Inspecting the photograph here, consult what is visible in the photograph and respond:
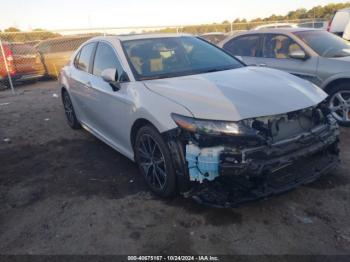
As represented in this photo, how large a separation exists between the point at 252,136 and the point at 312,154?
0.72 metres

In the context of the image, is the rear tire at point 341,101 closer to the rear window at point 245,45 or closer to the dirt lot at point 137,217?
the dirt lot at point 137,217

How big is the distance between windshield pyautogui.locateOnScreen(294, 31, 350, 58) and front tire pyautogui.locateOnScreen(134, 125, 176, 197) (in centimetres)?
380

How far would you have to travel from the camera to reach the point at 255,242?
2877 mm

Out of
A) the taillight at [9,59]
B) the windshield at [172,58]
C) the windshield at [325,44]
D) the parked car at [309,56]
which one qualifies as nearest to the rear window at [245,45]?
the parked car at [309,56]

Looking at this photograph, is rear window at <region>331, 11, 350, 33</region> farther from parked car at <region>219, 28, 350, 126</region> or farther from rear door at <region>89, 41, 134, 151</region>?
rear door at <region>89, 41, 134, 151</region>

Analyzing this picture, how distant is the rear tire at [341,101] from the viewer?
544 centimetres

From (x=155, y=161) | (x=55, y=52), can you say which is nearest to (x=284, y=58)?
(x=155, y=161)

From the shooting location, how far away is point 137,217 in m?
3.35

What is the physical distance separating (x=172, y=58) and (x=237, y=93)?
1290 millimetres

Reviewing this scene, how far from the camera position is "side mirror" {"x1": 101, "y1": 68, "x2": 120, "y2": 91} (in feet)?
12.7

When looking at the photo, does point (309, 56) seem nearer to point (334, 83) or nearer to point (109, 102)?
point (334, 83)

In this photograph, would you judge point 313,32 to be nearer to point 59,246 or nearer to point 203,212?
point 203,212

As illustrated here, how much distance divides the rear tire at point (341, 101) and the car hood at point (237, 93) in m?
2.08

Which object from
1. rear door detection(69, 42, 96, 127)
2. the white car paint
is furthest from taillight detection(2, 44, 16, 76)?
the white car paint
